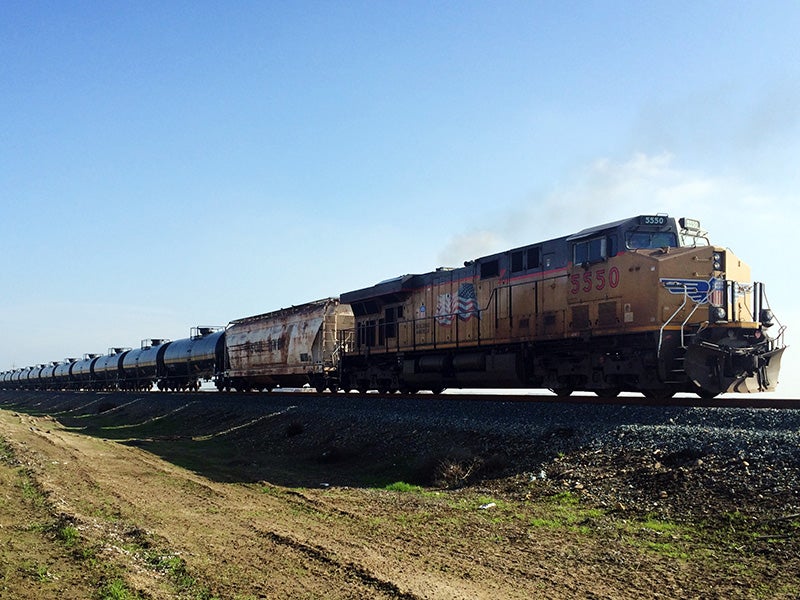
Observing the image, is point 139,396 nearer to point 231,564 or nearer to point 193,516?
point 193,516

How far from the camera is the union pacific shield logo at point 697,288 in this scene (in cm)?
1359

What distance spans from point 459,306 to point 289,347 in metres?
11.7

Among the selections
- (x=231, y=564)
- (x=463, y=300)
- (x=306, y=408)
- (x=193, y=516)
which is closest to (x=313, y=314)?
(x=306, y=408)

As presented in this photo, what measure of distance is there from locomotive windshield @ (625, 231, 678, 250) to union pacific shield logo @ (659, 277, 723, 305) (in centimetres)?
122

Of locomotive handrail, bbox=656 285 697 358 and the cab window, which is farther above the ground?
the cab window

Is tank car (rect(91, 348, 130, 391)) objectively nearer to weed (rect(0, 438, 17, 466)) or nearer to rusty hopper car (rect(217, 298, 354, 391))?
rusty hopper car (rect(217, 298, 354, 391))

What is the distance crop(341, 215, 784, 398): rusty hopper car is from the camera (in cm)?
1316

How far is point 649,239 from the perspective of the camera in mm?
14656

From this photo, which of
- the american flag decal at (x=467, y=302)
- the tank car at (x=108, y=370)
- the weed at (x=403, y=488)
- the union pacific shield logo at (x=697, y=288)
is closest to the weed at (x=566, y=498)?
the weed at (x=403, y=488)

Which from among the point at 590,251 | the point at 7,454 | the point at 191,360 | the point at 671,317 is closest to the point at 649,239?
the point at 590,251

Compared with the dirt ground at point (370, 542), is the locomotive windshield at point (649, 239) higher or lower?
higher

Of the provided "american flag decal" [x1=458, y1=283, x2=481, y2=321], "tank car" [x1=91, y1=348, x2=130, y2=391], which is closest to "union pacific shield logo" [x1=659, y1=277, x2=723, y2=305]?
"american flag decal" [x1=458, y1=283, x2=481, y2=321]

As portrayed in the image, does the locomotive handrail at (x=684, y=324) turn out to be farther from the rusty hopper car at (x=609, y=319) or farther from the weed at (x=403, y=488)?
the weed at (x=403, y=488)

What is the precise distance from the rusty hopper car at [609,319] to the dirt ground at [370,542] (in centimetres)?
385
